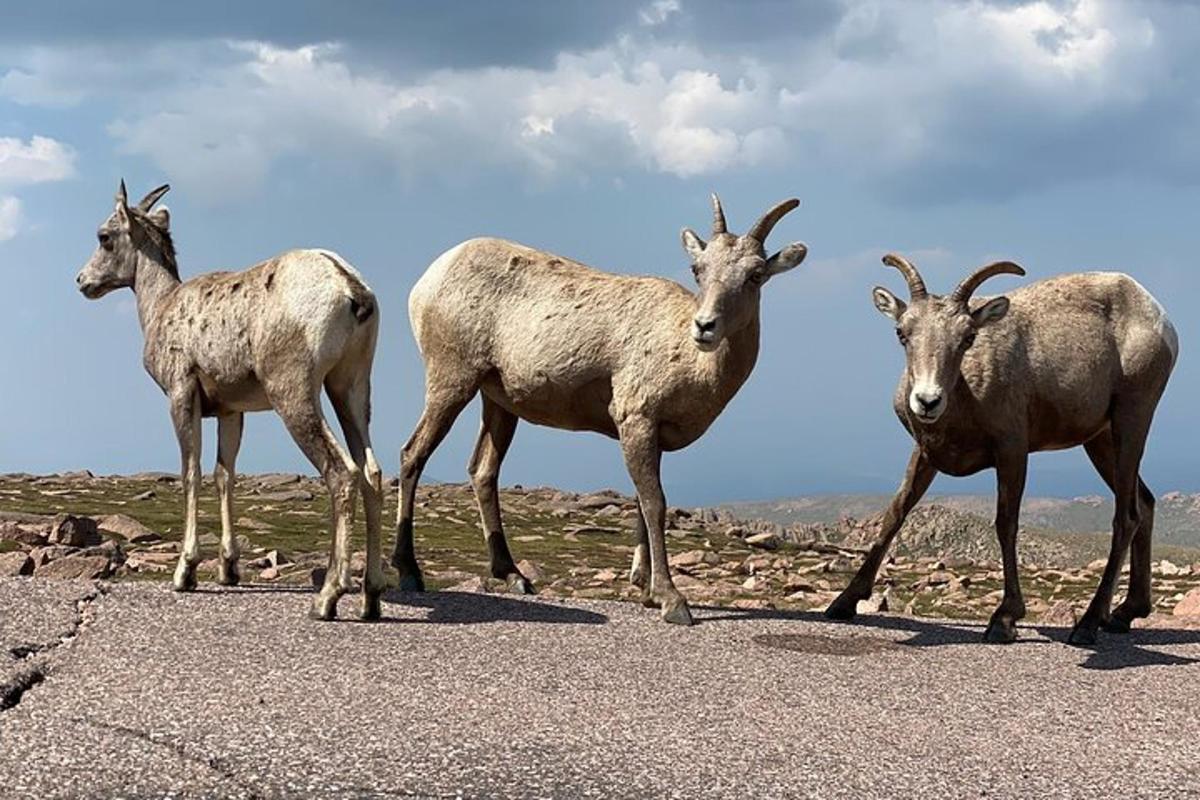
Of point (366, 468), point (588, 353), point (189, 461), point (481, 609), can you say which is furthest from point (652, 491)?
point (189, 461)

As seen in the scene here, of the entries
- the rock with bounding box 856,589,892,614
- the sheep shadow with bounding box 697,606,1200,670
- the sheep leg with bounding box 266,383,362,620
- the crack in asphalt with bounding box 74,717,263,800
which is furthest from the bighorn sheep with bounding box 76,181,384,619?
the rock with bounding box 856,589,892,614

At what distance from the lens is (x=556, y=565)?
22.6 m

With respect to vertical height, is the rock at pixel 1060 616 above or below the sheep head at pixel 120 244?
below

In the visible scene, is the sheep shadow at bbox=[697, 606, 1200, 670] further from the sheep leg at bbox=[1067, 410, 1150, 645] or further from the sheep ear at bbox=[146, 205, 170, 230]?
the sheep ear at bbox=[146, 205, 170, 230]

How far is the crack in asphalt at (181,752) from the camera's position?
25.9 ft

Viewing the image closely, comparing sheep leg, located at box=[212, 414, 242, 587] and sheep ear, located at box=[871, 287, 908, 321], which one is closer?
sheep ear, located at box=[871, 287, 908, 321]

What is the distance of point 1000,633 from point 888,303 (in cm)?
357

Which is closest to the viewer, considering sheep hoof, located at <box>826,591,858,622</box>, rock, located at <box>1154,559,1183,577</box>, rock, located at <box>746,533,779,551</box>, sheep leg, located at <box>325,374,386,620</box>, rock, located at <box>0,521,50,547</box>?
sheep leg, located at <box>325,374,386,620</box>

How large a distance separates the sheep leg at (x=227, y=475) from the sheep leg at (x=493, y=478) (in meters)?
2.78

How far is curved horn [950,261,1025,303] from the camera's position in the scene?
1295 centimetres

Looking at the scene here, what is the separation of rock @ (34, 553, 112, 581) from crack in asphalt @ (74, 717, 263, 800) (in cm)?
796

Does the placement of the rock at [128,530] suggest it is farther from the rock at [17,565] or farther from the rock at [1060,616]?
the rock at [1060,616]

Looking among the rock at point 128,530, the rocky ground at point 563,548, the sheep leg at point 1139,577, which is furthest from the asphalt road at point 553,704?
the rock at point 128,530

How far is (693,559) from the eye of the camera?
23.8 meters
